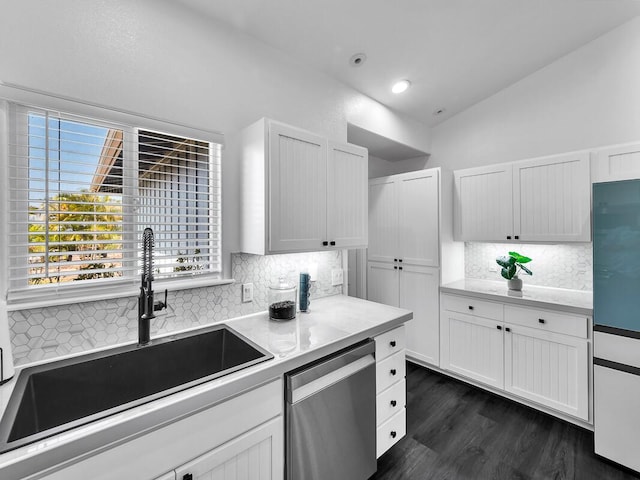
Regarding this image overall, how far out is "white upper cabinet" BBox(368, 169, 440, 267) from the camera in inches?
116

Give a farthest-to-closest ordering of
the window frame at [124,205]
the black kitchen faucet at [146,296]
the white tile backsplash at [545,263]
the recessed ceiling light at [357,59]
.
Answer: the white tile backsplash at [545,263] → the recessed ceiling light at [357,59] → the black kitchen faucet at [146,296] → the window frame at [124,205]

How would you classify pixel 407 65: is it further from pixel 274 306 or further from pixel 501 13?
pixel 274 306

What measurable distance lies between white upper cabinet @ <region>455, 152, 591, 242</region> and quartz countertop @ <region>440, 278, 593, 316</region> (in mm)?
467

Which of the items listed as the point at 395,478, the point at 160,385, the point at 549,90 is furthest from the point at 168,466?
the point at 549,90

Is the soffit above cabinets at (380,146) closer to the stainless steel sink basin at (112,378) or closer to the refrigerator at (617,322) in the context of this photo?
the refrigerator at (617,322)

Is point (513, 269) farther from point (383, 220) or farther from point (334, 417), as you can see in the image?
point (334, 417)

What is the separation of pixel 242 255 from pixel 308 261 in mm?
563

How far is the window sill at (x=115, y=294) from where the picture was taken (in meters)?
1.27

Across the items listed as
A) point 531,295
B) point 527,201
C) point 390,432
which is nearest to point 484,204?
point 527,201

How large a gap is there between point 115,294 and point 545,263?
3.44m

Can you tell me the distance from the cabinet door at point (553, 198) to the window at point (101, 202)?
8.45 ft

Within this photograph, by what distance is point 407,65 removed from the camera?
2453 mm

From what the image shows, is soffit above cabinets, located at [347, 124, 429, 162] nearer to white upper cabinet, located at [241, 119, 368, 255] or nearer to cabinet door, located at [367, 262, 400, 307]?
white upper cabinet, located at [241, 119, 368, 255]

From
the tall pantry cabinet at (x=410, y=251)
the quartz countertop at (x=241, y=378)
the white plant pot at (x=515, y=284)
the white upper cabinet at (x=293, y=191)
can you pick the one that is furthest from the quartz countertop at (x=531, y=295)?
the white upper cabinet at (x=293, y=191)
